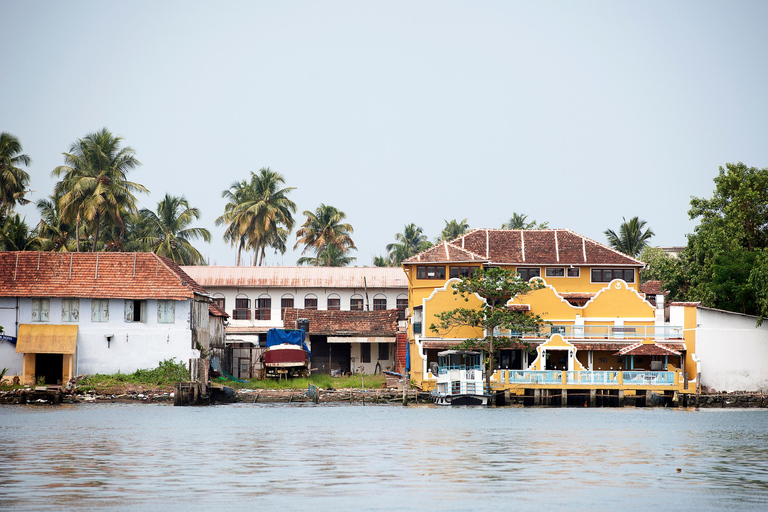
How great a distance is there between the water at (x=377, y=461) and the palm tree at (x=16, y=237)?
80.3ft

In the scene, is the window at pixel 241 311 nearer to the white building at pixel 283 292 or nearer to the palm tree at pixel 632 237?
the white building at pixel 283 292

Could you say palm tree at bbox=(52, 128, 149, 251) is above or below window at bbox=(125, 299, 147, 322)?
above

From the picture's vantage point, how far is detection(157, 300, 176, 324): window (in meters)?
55.1

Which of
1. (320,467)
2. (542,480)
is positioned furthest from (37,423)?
(542,480)

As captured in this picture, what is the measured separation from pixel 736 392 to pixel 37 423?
3717cm

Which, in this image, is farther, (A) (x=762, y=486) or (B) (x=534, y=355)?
(B) (x=534, y=355)

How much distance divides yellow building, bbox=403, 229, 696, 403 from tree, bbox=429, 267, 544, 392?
72cm

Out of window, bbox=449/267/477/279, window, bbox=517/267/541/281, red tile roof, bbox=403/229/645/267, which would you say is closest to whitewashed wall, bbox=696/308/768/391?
red tile roof, bbox=403/229/645/267

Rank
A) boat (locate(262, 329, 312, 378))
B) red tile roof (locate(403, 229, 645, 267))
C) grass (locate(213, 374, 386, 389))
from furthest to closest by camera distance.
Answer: red tile roof (locate(403, 229, 645, 267)) → boat (locate(262, 329, 312, 378)) → grass (locate(213, 374, 386, 389))

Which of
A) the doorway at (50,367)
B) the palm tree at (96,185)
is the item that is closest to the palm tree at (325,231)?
the palm tree at (96,185)

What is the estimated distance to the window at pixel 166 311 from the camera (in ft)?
181

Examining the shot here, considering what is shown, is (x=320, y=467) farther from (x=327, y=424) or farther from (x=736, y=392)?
(x=736, y=392)

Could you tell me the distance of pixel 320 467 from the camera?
1042 inches

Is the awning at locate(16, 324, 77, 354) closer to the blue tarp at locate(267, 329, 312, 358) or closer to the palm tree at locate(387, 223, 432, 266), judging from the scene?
the blue tarp at locate(267, 329, 312, 358)
